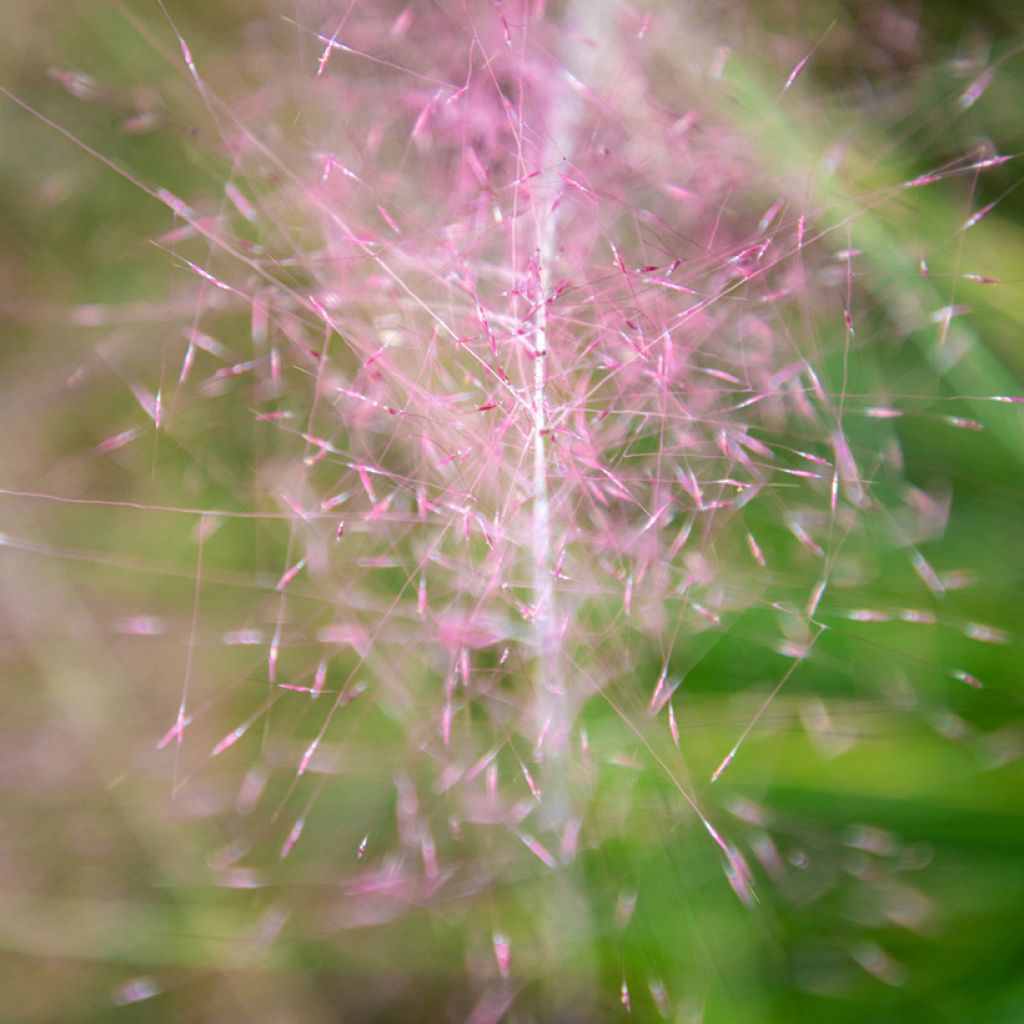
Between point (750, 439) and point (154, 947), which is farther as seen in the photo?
point (154, 947)

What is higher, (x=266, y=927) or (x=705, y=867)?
(x=705, y=867)

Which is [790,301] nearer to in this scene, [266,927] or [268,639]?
[268,639]

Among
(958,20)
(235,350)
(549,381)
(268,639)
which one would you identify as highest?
(958,20)

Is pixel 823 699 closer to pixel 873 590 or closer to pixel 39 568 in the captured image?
pixel 873 590

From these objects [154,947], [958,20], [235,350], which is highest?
[958,20]

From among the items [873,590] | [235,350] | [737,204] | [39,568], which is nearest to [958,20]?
[737,204]

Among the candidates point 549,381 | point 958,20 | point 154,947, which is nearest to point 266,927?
point 154,947
